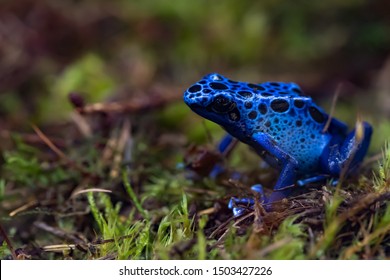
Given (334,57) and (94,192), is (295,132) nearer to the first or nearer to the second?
(94,192)

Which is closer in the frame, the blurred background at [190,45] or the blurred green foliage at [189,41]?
the blurred background at [190,45]

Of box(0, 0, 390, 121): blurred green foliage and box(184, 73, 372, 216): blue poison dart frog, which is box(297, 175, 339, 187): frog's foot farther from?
box(0, 0, 390, 121): blurred green foliage

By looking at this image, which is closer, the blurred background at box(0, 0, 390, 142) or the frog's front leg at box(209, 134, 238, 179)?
the frog's front leg at box(209, 134, 238, 179)

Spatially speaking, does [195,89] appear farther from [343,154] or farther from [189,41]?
[189,41]

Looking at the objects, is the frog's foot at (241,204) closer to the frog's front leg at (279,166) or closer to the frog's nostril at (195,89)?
the frog's front leg at (279,166)

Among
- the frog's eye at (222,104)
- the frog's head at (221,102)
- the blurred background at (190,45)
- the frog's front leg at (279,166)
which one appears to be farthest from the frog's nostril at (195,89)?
the blurred background at (190,45)

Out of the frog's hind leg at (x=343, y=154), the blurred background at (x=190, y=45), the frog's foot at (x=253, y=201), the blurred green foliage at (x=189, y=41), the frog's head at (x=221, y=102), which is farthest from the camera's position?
the blurred green foliage at (x=189, y=41)

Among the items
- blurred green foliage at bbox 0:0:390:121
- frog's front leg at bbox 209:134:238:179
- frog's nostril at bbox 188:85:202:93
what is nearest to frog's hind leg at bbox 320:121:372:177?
frog's front leg at bbox 209:134:238:179
